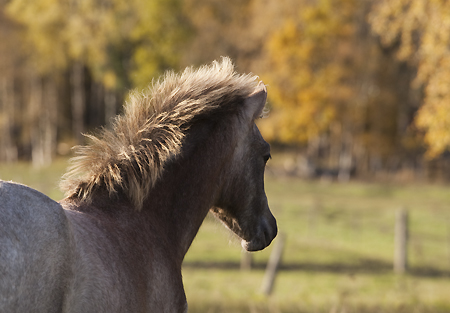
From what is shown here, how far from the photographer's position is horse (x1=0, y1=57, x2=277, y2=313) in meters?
1.92

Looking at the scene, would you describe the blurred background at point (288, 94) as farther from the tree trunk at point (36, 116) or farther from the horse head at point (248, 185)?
the horse head at point (248, 185)

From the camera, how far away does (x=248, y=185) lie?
3.19m

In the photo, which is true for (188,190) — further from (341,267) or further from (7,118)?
(7,118)

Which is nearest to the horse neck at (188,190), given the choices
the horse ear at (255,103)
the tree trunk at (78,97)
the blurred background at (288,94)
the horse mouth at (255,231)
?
the horse ear at (255,103)

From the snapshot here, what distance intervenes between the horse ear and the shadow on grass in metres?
11.2

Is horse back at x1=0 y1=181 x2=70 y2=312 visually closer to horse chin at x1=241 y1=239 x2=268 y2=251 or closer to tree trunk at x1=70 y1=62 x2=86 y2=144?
horse chin at x1=241 y1=239 x2=268 y2=251

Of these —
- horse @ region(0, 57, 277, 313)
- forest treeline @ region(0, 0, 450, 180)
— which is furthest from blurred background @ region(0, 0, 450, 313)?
horse @ region(0, 57, 277, 313)

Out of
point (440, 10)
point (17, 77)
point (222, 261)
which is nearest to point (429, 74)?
point (440, 10)

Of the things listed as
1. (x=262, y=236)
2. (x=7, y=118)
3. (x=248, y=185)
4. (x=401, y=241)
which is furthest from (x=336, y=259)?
(x=7, y=118)

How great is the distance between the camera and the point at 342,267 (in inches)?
549

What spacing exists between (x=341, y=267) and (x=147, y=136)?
40.1ft

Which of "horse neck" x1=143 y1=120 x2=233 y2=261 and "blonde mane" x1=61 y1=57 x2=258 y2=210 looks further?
"horse neck" x1=143 y1=120 x2=233 y2=261

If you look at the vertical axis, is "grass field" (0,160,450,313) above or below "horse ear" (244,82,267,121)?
Result: below

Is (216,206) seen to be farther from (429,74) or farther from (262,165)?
(429,74)
